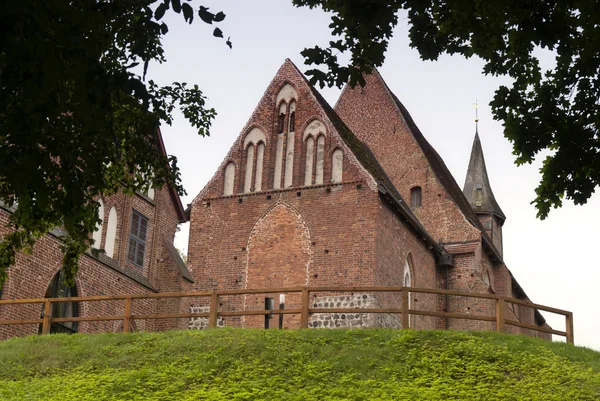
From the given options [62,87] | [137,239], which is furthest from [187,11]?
[137,239]

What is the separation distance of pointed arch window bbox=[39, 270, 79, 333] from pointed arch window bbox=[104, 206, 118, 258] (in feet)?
6.62

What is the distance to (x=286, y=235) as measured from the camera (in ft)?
89.3

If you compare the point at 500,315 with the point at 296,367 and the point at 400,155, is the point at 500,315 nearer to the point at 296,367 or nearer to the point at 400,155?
the point at 296,367

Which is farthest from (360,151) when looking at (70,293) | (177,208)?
(70,293)

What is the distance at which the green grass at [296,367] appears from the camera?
1455 centimetres

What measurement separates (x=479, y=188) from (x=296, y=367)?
27747 millimetres

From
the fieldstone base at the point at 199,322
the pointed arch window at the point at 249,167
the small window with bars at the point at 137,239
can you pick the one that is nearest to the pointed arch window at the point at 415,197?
the pointed arch window at the point at 249,167

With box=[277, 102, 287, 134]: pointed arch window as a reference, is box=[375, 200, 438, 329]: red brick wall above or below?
below

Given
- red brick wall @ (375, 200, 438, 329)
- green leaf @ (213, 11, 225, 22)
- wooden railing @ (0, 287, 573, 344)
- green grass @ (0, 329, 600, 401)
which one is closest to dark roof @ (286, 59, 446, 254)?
red brick wall @ (375, 200, 438, 329)

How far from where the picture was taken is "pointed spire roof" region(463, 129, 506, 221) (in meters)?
41.1

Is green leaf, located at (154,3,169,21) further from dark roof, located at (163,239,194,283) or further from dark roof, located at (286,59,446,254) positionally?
dark roof, located at (163,239,194,283)

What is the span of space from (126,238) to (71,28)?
18.3 metres

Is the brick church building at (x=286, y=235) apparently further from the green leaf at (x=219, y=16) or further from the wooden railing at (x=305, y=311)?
the green leaf at (x=219, y=16)

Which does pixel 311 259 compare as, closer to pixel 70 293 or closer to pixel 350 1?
pixel 70 293
